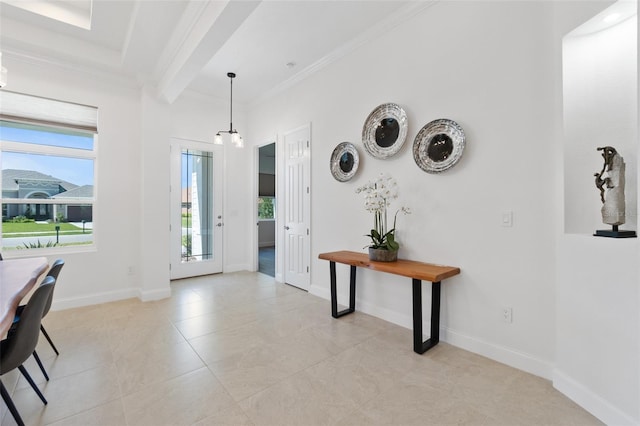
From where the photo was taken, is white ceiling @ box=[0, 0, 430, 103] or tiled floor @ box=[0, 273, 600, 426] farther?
white ceiling @ box=[0, 0, 430, 103]

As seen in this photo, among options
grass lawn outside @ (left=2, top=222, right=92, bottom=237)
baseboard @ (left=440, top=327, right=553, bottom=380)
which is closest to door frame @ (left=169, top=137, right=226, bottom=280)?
grass lawn outside @ (left=2, top=222, right=92, bottom=237)

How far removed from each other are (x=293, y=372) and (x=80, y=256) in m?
3.31

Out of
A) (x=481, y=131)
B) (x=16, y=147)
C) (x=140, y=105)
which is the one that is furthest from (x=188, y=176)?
(x=481, y=131)

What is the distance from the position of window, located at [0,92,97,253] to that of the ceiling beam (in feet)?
4.36

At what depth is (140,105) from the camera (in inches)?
161

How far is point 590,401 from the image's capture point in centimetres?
176

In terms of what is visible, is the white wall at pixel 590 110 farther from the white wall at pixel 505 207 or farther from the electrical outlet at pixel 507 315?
the electrical outlet at pixel 507 315

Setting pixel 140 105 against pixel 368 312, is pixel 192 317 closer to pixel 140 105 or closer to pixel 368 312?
pixel 368 312

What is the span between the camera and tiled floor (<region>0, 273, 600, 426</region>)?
1736mm

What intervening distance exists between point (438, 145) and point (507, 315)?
1538 mm

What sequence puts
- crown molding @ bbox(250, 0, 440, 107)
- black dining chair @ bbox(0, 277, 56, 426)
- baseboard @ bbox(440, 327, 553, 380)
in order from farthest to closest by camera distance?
1. crown molding @ bbox(250, 0, 440, 107)
2. baseboard @ bbox(440, 327, 553, 380)
3. black dining chair @ bbox(0, 277, 56, 426)

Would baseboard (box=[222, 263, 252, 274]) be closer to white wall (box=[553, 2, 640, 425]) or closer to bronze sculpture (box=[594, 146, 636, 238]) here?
white wall (box=[553, 2, 640, 425])

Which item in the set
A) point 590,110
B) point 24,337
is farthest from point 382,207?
point 24,337

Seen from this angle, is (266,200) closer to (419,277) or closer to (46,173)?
(46,173)
